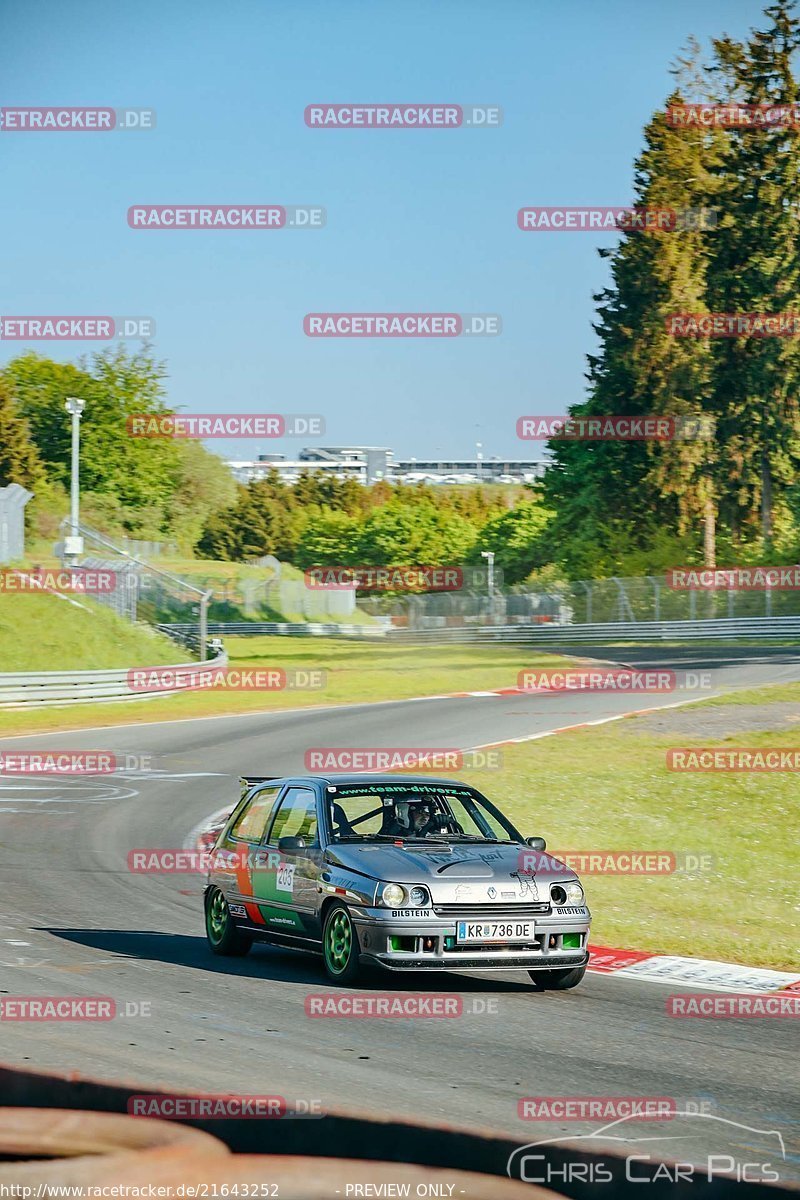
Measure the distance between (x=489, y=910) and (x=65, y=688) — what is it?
101 ft

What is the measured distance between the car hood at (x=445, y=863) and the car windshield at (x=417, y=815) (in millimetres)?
301

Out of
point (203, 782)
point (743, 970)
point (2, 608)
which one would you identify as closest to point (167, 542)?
point (2, 608)

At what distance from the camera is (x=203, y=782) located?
83.3 feet

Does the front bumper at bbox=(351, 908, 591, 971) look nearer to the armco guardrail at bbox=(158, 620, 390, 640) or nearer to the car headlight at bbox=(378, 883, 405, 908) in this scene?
the car headlight at bbox=(378, 883, 405, 908)

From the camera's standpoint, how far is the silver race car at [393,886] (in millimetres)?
9969

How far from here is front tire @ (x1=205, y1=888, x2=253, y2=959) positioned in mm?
11891

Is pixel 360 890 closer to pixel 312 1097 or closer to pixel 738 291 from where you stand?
pixel 312 1097
